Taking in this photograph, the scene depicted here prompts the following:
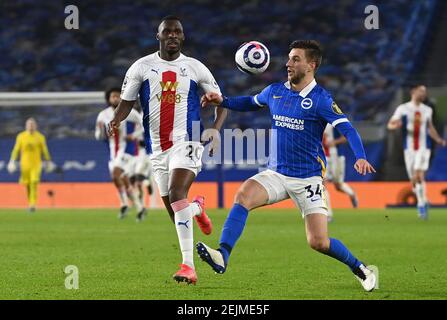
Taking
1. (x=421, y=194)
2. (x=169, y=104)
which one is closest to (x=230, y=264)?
(x=169, y=104)

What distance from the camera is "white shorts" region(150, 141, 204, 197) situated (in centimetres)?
870

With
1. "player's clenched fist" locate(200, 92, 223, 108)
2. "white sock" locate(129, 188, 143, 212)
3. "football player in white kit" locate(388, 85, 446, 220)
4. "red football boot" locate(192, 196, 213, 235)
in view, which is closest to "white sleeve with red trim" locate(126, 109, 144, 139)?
"white sock" locate(129, 188, 143, 212)

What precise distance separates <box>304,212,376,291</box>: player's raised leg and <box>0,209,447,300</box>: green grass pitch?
0.37 feet

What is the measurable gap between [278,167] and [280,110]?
1.45ft

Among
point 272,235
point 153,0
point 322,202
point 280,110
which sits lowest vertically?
point 272,235

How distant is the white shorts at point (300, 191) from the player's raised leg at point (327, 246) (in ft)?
0.22

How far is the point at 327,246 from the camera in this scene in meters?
7.84

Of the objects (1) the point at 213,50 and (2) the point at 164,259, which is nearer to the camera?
(2) the point at 164,259

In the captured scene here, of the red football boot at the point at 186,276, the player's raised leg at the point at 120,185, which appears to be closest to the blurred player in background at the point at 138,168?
the player's raised leg at the point at 120,185

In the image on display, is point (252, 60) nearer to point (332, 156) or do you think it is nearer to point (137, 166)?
point (332, 156)

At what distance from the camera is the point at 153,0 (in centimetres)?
2947

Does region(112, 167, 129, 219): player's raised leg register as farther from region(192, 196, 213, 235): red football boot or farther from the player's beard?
the player's beard

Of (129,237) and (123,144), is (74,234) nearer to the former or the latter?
(129,237)
